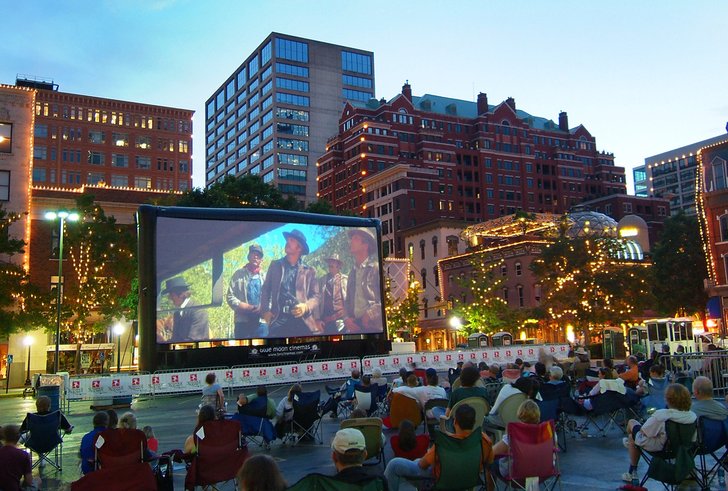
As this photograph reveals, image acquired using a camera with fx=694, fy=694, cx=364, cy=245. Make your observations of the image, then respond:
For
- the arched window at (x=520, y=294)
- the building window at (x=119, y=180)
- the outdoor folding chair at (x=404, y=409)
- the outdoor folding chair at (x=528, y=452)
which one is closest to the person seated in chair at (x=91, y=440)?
the outdoor folding chair at (x=404, y=409)

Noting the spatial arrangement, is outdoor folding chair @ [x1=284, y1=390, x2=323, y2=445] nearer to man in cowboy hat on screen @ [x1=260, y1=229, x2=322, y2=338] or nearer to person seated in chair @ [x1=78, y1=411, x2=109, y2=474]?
person seated in chair @ [x1=78, y1=411, x2=109, y2=474]

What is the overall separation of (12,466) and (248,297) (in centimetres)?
2224

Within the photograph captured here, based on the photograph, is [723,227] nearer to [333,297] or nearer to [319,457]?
[333,297]

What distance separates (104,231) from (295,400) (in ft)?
112

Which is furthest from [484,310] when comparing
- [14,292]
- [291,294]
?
[14,292]

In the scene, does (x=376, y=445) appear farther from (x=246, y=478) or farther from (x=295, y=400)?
(x=246, y=478)

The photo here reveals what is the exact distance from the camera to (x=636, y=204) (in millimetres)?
110812

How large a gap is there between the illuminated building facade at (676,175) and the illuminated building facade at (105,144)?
107479 millimetres

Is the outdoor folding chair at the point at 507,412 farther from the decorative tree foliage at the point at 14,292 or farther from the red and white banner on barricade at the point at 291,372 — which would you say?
the decorative tree foliage at the point at 14,292

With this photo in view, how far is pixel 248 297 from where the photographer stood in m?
30.4

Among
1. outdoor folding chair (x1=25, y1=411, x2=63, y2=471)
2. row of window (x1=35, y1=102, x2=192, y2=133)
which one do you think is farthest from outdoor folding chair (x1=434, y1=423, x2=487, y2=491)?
row of window (x1=35, y1=102, x2=192, y2=133)

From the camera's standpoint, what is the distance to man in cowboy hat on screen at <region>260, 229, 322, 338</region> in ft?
101

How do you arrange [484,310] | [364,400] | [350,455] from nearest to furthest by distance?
[350,455], [364,400], [484,310]

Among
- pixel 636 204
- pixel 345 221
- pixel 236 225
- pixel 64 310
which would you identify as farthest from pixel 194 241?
pixel 636 204
